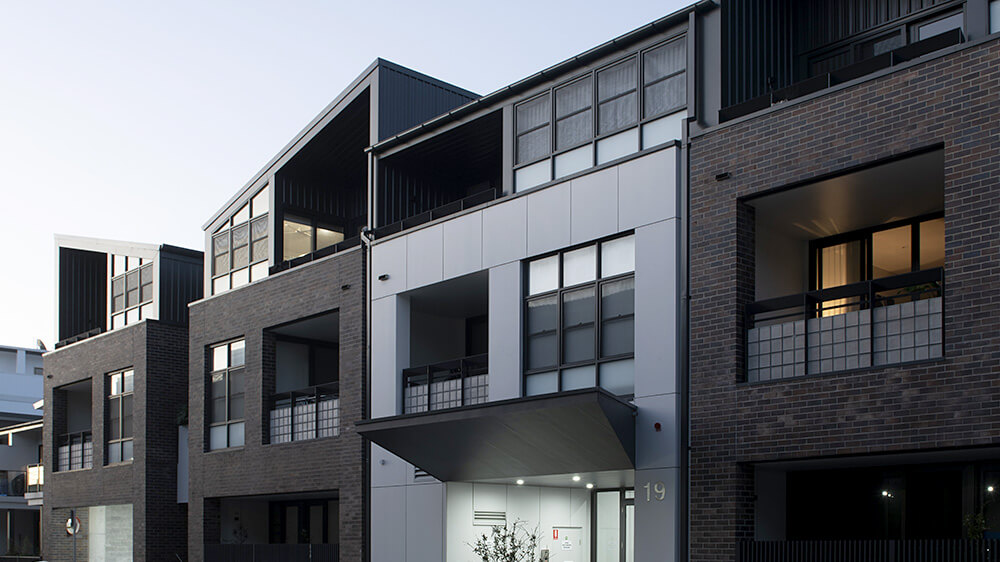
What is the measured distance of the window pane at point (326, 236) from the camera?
27.2m

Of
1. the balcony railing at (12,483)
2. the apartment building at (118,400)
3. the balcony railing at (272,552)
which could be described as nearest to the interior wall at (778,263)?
the balcony railing at (272,552)

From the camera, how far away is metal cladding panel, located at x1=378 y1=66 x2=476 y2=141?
917 inches

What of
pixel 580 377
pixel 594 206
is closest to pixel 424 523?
pixel 580 377

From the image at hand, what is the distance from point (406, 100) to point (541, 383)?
8.47 metres

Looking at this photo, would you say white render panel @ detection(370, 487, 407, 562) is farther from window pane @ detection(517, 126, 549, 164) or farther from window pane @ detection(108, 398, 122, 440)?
window pane @ detection(108, 398, 122, 440)

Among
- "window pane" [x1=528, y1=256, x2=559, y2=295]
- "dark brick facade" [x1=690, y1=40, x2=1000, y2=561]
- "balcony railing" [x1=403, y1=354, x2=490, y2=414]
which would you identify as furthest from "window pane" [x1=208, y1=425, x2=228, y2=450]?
"dark brick facade" [x1=690, y1=40, x2=1000, y2=561]

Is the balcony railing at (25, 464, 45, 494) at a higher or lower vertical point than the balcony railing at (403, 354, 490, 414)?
lower

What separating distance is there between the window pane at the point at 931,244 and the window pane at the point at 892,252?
208 mm

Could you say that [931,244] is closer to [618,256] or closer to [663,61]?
[618,256]

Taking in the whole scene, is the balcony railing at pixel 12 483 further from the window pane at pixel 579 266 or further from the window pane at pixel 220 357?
the window pane at pixel 579 266

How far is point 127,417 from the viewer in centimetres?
3031

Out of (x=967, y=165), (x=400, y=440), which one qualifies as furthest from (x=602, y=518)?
(x=967, y=165)

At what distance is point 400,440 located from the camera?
18.3 metres

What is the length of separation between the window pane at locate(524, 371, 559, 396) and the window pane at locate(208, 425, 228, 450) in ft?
35.7
